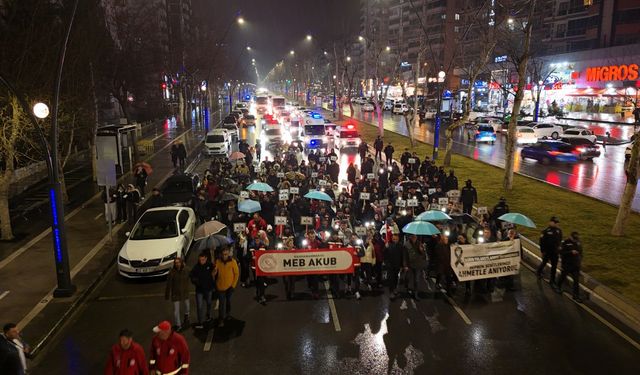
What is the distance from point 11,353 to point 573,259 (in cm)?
1086

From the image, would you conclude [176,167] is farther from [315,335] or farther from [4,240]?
[315,335]

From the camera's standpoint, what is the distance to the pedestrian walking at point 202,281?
10141 mm

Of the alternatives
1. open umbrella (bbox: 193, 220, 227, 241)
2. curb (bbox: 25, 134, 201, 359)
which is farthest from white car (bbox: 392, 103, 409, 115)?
open umbrella (bbox: 193, 220, 227, 241)

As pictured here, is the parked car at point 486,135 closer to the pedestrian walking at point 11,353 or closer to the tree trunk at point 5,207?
the tree trunk at point 5,207

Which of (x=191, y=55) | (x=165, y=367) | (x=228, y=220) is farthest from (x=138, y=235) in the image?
(x=191, y=55)

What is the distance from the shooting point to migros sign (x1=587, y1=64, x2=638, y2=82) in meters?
53.2

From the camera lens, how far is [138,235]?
14039 millimetres

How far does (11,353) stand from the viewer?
717 cm

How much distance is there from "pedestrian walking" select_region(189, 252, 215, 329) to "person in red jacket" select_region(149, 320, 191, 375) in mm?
2846

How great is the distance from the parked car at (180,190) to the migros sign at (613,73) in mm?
50880

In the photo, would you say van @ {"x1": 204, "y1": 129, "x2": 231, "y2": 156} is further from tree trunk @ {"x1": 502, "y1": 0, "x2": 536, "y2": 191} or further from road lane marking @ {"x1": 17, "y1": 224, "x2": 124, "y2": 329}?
tree trunk @ {"x1": 502, "y1": 0, "x2": 536, "y2": 191}

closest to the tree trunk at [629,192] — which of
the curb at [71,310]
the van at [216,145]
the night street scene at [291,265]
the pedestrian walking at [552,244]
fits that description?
the night street scene at [291,265]

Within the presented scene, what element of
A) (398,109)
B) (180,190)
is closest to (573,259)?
(180,190)

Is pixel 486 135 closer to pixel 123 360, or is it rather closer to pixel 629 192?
pixel 629 192
